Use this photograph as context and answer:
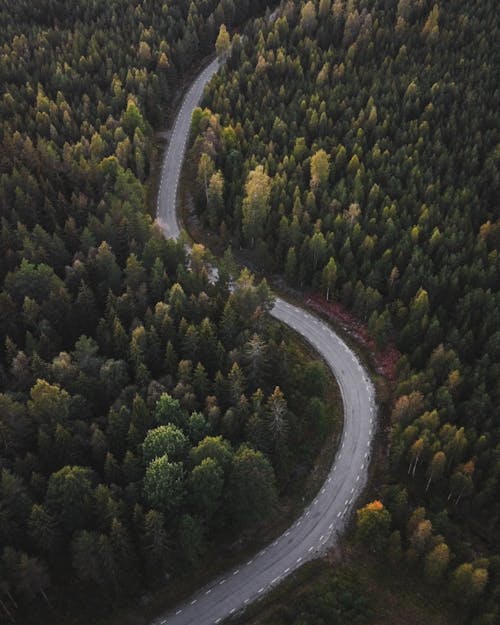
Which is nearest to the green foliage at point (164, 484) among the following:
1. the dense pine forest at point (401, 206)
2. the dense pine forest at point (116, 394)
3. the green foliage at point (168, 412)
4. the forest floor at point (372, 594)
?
the dense pine forest at point (116, 394)

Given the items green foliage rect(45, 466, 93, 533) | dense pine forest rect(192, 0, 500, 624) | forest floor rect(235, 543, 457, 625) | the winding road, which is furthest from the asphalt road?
forest floor rect(235, 543, 457, 625)

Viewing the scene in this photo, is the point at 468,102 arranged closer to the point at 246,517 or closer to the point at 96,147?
the point at 96,147

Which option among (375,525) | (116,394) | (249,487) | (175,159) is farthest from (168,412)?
(175,159)

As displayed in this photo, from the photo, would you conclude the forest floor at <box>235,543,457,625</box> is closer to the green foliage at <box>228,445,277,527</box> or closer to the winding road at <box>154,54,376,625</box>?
the winding road at <box>154,54,376,625</box>


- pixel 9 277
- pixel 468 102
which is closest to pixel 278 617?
pixel 9 277

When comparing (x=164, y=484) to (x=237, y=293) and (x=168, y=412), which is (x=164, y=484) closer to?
(x=168, y=412)

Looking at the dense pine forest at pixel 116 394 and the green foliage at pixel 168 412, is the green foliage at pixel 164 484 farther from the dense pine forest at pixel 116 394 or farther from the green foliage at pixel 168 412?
the green foliage at pixel 168 412

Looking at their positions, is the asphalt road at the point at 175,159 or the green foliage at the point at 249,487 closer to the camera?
the green foliage at the point at 249,487
